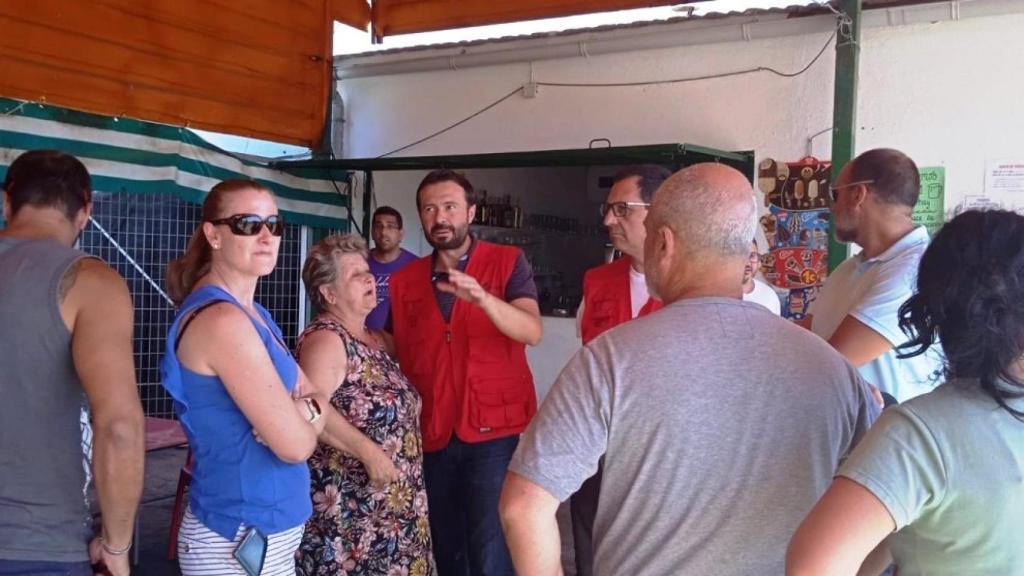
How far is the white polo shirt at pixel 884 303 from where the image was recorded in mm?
2564

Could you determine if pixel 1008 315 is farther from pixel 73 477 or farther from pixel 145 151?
pixel 145 151

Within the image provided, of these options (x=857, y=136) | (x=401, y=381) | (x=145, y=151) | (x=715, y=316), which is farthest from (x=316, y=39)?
(x=715, y=316)

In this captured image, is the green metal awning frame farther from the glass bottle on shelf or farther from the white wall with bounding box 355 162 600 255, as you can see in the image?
the glass bottle on shelf

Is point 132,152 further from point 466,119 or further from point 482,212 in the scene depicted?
point 482,212

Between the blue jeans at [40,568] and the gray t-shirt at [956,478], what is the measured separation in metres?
1.72

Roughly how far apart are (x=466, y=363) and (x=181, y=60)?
13.0ft

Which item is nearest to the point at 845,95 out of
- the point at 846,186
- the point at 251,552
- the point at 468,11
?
the point at 846,186

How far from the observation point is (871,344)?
8.32ft

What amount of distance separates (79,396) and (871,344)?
205 centimetres

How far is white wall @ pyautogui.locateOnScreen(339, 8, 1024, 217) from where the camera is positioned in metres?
5.04

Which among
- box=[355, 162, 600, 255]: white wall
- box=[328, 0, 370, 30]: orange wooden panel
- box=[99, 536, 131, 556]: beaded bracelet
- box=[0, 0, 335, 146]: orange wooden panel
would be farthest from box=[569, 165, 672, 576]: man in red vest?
box=[328, 0, 370, 30]: orange wooden panel

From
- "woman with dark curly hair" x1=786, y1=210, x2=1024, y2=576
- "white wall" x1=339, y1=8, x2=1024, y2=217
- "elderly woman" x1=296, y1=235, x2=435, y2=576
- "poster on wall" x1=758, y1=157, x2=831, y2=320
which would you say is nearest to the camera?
"woman with dark curly hair" x1=786, y1=210, x2=1024, y2=576

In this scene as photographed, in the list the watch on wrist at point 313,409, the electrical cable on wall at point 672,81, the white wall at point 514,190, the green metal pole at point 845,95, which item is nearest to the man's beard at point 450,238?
the watch on wrist at point 313,409

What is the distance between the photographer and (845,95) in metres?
5.32
